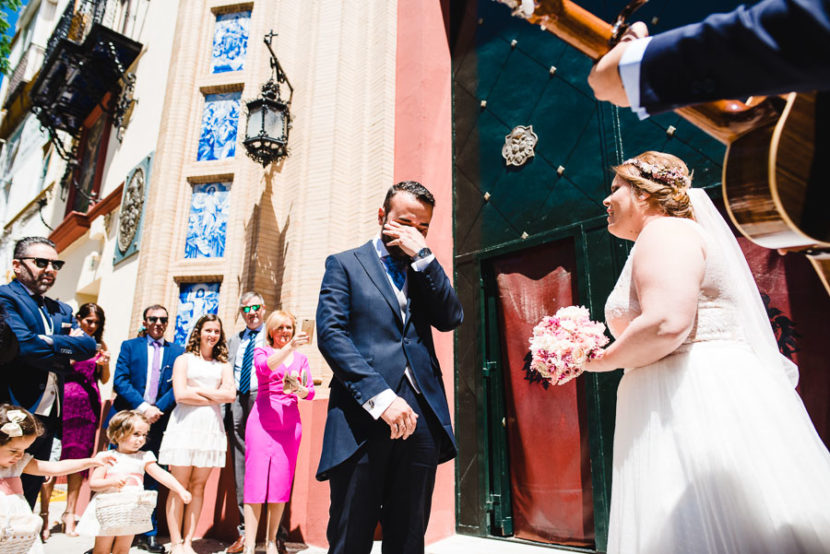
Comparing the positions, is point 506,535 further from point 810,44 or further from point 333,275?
point 810,44

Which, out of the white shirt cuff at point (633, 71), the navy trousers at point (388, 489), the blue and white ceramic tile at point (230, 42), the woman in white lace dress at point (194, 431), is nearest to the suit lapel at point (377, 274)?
the navy trousers at point (388, 489)

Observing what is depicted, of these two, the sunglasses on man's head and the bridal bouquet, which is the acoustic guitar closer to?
the bridal bouquet

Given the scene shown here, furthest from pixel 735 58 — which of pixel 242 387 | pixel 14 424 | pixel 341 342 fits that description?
pixel 242 387

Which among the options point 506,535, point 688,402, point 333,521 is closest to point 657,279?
point 688,402

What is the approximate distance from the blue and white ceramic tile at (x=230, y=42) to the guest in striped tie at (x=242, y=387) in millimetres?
4487

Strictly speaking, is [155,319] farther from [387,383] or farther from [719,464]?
[719,464]

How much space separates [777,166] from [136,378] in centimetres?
589

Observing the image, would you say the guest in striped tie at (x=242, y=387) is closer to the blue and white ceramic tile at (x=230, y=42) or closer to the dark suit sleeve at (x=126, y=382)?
the dark suit sleeve at (x=126, y=382)

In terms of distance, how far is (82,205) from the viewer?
42.9 feet

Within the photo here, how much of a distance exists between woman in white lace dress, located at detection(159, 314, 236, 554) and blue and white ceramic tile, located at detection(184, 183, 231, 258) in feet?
8.69

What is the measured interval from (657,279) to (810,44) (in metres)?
1.11

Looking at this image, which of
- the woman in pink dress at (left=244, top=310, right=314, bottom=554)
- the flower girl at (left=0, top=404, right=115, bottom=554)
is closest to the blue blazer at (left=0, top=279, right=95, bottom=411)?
the flower girl at (left=0, top=404, right=115, bottom=554)

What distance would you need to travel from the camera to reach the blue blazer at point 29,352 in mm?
3488

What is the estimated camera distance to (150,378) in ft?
18.5
